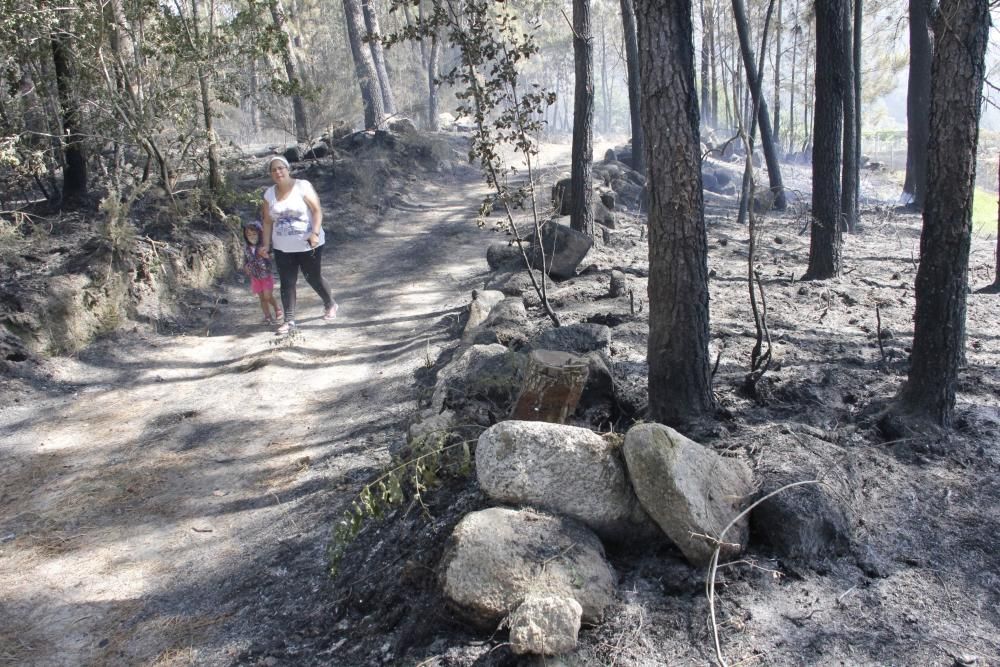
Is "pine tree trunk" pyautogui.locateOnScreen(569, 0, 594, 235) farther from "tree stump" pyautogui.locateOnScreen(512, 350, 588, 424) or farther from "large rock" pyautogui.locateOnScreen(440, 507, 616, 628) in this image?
"large rock" pyautogui.locateOnScreen(440, 507, 616, 628)

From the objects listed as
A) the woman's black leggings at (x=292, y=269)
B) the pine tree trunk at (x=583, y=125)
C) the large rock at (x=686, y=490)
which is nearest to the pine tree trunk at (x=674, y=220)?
the large rock at (x=686, y=490)

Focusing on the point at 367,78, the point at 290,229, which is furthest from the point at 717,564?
the point at 367,78

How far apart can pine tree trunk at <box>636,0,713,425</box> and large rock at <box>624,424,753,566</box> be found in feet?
3.15

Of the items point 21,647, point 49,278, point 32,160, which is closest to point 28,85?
point 32,160

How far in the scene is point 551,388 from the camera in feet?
13.3

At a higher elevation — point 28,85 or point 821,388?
point 28,85

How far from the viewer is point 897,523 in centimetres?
344

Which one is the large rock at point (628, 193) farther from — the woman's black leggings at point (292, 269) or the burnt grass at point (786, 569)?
the burnt grass at point (786, 569)

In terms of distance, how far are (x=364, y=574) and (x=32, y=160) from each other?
7.95 meters

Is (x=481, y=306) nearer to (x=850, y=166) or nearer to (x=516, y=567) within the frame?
(x=516, y=567)

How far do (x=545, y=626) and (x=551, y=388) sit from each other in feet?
5.32

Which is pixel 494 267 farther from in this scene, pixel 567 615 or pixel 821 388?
pixel 567 615

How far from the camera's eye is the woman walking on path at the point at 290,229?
753cm

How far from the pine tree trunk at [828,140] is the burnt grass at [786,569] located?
3.20 meters
